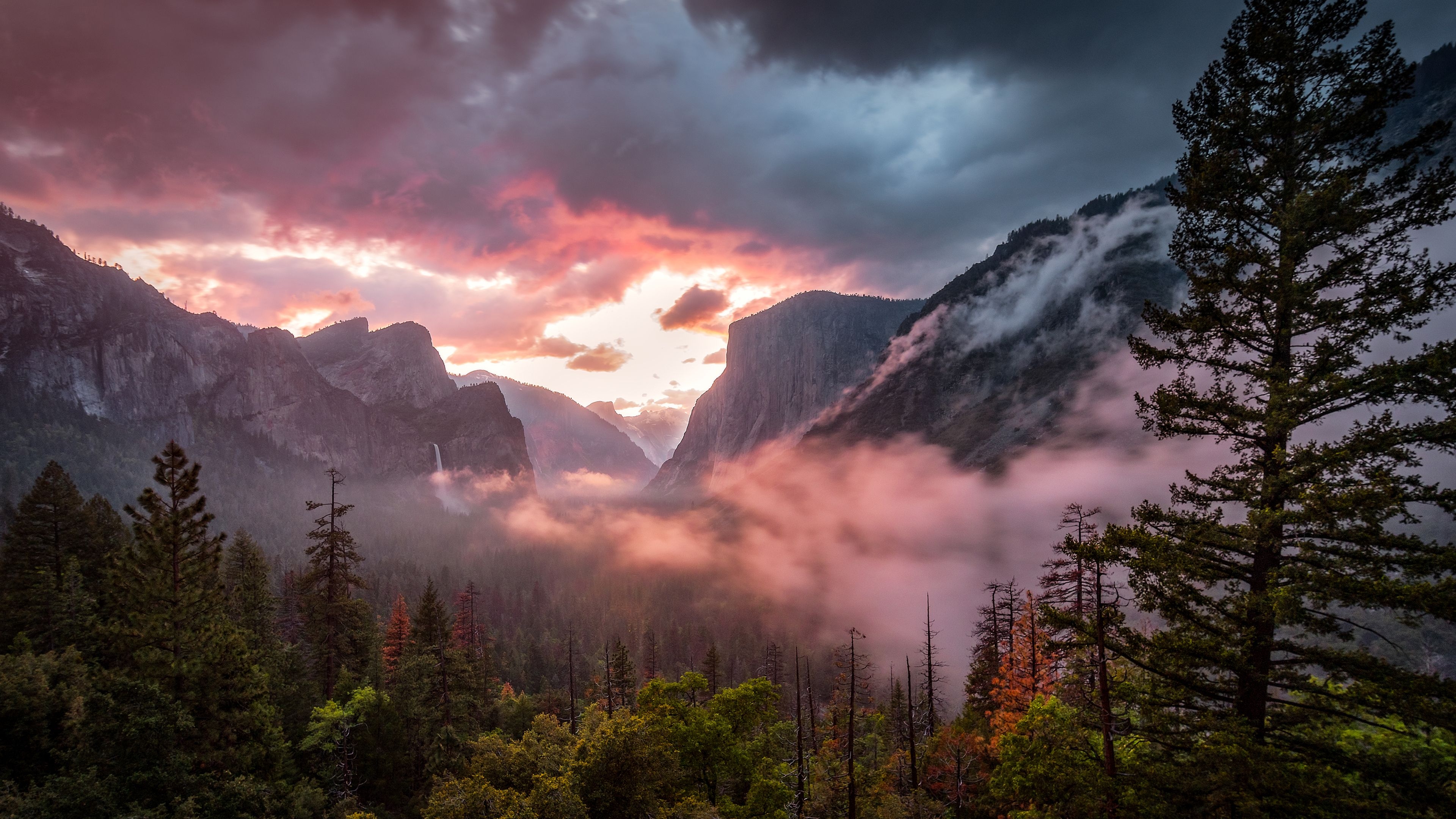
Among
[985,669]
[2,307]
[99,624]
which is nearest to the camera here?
[99,624]

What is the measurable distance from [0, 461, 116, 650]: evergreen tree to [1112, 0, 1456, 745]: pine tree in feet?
160

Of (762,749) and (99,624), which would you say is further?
(762,749)

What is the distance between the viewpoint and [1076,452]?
195625 mm

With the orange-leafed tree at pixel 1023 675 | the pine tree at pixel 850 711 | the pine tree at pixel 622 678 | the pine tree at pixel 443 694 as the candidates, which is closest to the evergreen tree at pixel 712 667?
the pine tree at pixel 622 678

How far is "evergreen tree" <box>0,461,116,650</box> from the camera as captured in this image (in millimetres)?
Result: 28391

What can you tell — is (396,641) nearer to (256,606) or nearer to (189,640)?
(256,606)

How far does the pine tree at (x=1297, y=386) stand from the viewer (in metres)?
8.98

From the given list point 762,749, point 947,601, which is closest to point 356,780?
point 762,749

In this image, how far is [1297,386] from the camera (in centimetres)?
948

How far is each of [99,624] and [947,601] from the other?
604ft

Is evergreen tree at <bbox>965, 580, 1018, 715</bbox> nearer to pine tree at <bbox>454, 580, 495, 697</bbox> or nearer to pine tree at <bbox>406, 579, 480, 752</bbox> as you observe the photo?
pine tree at <bbox>406, 579, 480, 752</bbox>

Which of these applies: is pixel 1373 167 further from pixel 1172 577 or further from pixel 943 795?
pixel 943 795

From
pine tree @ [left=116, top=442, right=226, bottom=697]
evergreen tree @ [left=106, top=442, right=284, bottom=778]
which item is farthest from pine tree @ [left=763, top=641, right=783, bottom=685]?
pine tree @ [left=116, top=442, right=226, bottom=697]

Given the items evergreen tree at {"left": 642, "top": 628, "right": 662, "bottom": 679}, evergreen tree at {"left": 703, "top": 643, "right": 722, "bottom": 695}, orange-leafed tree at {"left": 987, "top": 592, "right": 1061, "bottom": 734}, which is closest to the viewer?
orange-leafed tree at {"left": 987, "top": 592, "right": 1061, "bottom": 734}
